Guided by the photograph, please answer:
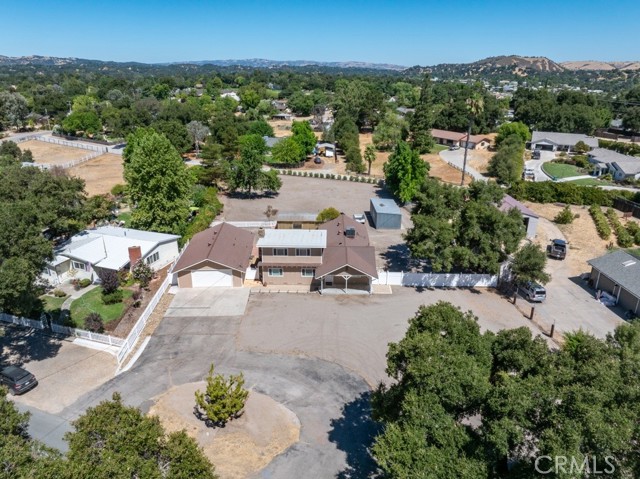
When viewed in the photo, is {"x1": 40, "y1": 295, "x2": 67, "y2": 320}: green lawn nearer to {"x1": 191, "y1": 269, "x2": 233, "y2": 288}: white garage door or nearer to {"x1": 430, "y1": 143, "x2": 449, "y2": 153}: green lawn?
{"x1": 191, "y1": 269, "x2": 233, "y2": 288}: white garage door

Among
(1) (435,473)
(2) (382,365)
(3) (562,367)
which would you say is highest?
(3) (562,367)

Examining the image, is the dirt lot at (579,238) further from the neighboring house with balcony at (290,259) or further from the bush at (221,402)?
the bush at (221,402)

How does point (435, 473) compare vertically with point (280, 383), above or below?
above

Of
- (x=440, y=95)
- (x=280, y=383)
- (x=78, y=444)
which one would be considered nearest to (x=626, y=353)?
(x=280, y=383)

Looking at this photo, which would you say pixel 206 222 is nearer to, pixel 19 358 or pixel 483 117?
pixel 19 358

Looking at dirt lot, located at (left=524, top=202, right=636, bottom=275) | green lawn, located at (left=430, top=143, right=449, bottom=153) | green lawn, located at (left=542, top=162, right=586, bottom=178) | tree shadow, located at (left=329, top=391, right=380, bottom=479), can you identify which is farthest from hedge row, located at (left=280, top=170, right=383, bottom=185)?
tree shadow, located at (left=329, top=391, right=380, bottom=479)

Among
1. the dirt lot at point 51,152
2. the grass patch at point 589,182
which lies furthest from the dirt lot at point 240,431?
the dirt lot at point 51,152
